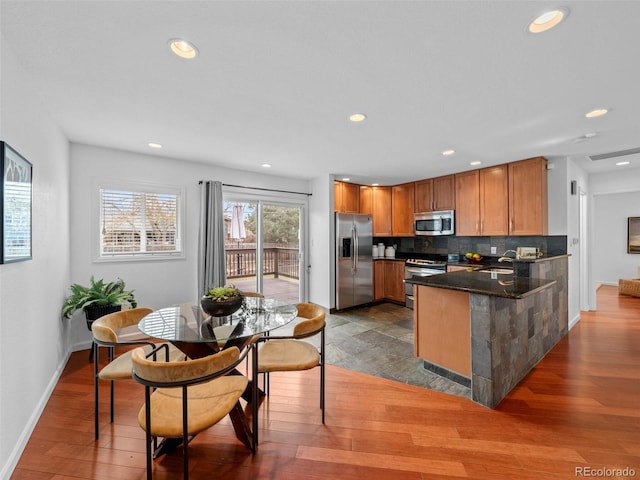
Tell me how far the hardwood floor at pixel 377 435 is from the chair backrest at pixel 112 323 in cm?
67

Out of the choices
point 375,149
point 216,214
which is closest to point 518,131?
point 375,149

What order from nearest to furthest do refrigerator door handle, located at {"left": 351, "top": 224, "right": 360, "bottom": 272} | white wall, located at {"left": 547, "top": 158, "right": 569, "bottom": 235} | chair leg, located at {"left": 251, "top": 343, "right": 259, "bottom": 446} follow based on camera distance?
1. chair leg, located at {"left": 251, "top": 343, "right": 259, "bottom": 446}
2. white wall, located at {"left": 547, "top": 158, "right": 569, "bottom": 235}
3. refrigerator door handle, located at {"left": 351, "top": 224, "right": 360, "bottom": 272}

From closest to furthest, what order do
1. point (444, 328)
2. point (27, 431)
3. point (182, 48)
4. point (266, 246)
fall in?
point (182, 48), point (27, 431), point (444, 328), point (266, 246)

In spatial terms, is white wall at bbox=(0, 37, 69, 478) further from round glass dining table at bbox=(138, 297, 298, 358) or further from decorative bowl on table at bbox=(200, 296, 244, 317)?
decorative bowl on table at bbox=(200, 296, 244, 317)

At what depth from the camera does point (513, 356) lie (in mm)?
2463

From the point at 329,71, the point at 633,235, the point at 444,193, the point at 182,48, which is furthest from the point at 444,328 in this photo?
the point at 633,235

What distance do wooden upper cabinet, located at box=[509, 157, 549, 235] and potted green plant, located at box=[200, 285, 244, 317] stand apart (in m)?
4.12

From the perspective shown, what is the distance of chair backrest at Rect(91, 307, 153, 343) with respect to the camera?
1762 mm

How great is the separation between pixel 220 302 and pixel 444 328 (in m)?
2.05

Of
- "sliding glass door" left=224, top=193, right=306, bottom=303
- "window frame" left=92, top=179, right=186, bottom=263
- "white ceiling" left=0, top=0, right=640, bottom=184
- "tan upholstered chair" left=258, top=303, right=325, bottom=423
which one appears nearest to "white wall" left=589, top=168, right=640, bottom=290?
"white ceiling" left=0, top=0, right=640, bottom=184

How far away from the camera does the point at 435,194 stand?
202 inches

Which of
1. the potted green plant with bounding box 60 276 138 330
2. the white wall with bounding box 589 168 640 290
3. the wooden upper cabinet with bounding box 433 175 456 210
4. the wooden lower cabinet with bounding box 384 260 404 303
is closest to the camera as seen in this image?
the potted green plant with bounding box 60 276 138 330

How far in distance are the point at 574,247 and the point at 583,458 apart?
3.47 meters

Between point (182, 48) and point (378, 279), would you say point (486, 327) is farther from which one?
point (378, 279)
